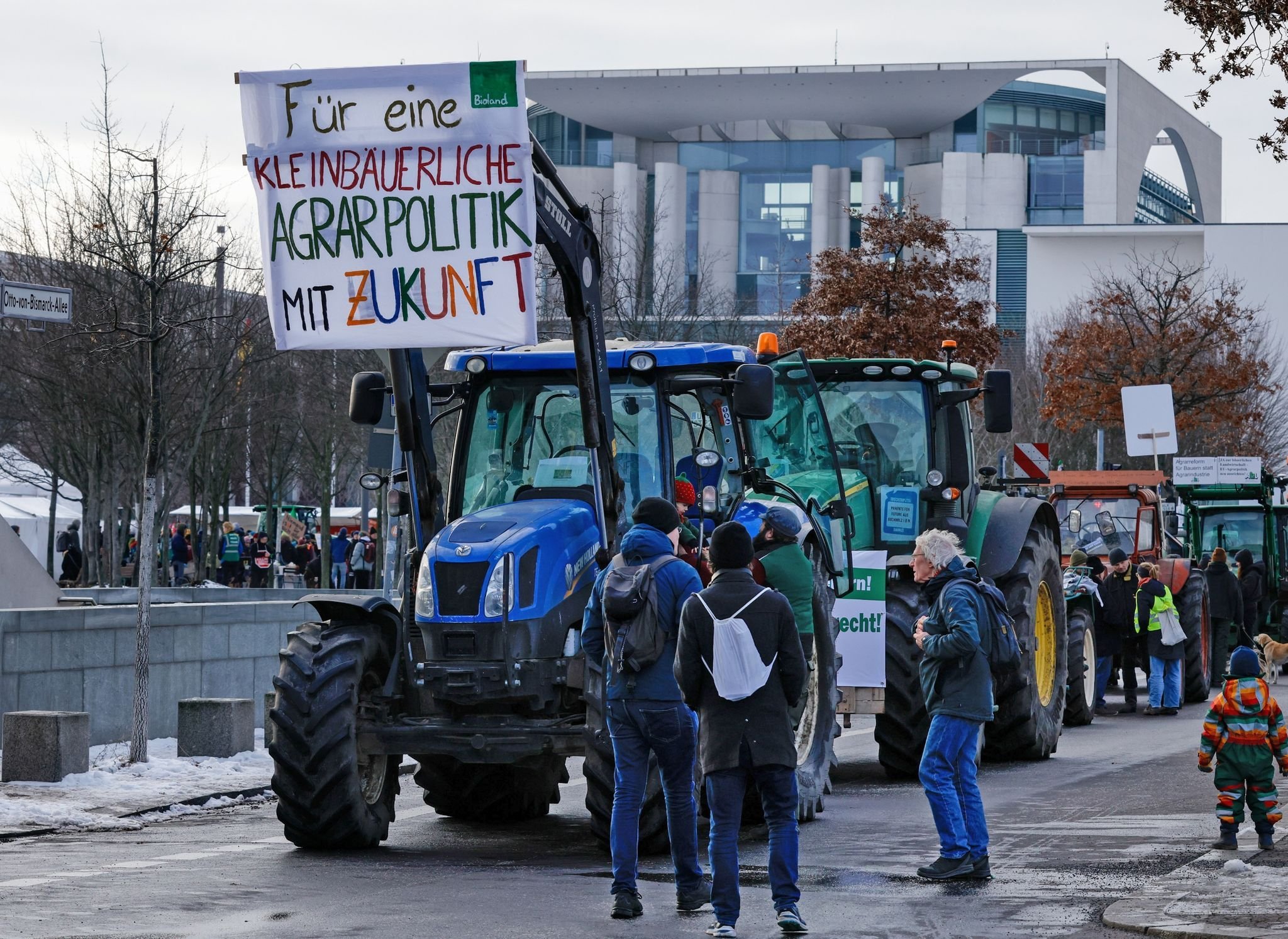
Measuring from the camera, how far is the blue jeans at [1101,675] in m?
21.4

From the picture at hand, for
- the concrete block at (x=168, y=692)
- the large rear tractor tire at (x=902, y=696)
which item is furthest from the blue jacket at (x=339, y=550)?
the large rear tractor tire at (x=902, y=696)

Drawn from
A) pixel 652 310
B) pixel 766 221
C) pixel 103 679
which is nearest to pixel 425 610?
pixel 103 679

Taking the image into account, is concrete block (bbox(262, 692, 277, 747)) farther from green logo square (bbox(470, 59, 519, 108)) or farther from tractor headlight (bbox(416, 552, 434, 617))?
green logo square (bbox(470, 59, 519, 108))

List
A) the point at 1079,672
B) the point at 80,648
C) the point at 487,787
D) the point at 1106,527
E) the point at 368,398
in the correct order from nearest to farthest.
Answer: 1. the point at 368,398
2. the point at 487,787
3. the point at 80,648
4. the point at 1079,672
5. the point at 1106,527

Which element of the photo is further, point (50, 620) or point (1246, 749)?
point (50, 620)

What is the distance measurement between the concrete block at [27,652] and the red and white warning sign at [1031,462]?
11766 mm

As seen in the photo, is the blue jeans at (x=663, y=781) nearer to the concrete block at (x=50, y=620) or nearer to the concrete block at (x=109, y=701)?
the concrete block at (x=50, y=620)

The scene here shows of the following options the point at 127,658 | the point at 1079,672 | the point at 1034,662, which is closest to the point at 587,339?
the point at 1034,662

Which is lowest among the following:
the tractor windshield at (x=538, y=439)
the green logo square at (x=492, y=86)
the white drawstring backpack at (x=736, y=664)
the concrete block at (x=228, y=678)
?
the concrete block at (x=228, y=678)

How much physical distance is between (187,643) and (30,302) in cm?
496

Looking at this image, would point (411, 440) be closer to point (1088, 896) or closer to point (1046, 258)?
point (1088, 896)

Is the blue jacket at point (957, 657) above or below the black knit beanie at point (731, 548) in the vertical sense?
below

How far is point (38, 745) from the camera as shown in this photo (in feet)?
46.3

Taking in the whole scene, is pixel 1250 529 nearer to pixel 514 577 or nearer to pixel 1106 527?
pixel 1106 527
